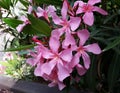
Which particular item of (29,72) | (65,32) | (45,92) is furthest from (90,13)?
(29,72)

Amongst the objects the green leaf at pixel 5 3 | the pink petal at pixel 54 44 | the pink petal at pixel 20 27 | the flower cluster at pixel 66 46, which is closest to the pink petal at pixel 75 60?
the flower cluster at pixel 66 46

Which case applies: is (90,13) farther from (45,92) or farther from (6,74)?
(6,74)

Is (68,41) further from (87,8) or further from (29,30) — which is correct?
(29,30)

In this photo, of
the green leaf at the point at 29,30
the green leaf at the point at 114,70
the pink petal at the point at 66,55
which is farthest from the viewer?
the green leaf at the point at 114,70

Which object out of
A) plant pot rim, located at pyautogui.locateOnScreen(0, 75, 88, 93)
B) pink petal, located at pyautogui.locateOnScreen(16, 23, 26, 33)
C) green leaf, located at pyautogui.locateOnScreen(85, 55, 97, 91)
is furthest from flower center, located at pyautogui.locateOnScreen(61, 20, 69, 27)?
plant pot rim, located at pyautogui.locateOnScreen(0, 75, 88, 93)

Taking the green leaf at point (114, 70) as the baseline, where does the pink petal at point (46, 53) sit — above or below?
above

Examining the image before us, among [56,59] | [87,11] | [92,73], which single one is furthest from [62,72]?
[92,73]

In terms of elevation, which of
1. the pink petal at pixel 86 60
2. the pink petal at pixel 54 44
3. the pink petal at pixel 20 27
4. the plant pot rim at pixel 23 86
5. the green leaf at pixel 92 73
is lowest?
the plant pot rim at pixel 23 86

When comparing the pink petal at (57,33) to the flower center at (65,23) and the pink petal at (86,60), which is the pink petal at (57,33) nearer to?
the flower center at (65,23)
